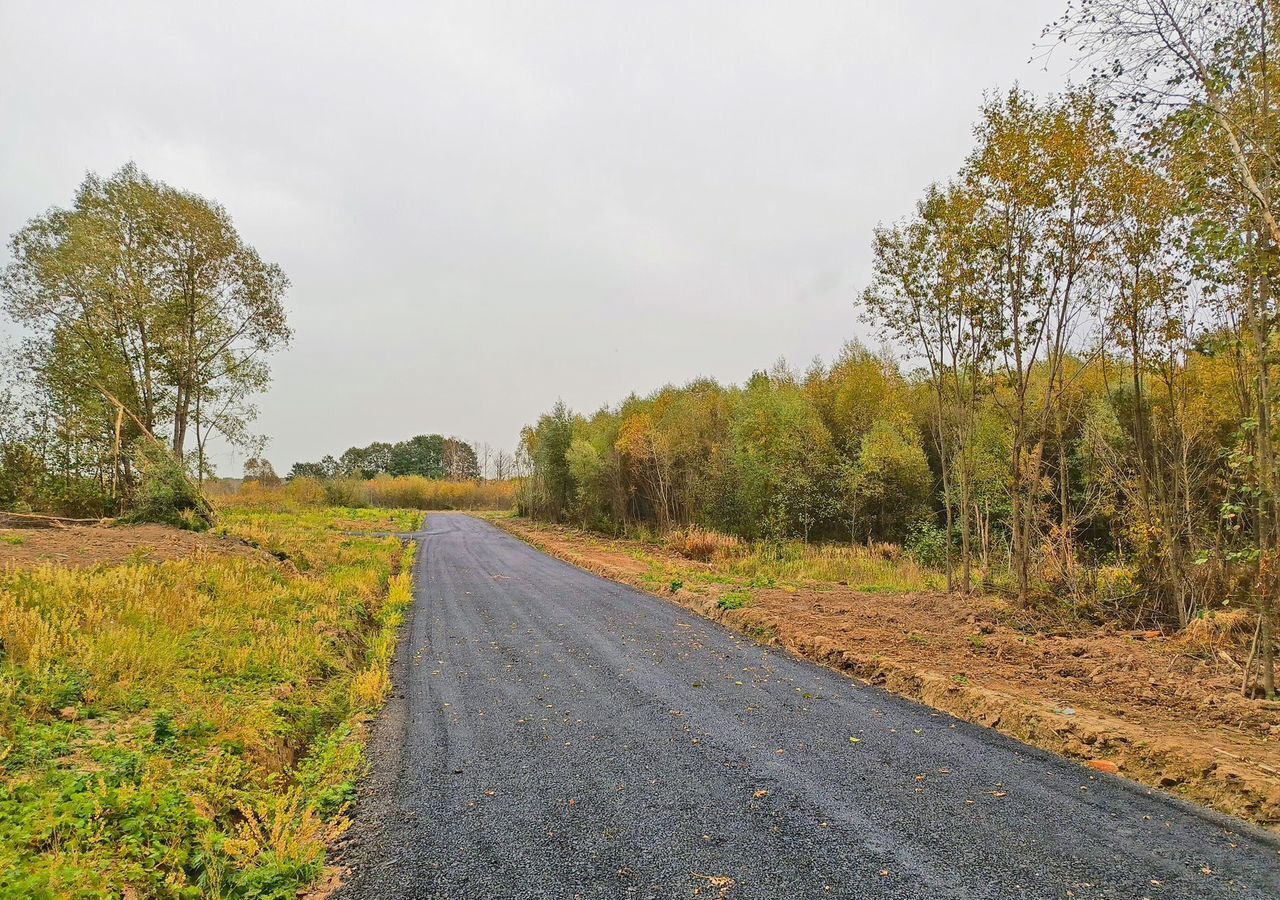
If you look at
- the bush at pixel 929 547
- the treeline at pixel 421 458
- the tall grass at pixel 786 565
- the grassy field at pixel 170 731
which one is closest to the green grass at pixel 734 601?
the tall grass at pixel 786 565

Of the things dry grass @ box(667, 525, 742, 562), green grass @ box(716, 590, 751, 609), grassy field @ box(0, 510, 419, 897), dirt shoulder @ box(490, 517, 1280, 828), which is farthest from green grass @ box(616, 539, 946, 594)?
grassy field @ box(0, 510, 419, 897)

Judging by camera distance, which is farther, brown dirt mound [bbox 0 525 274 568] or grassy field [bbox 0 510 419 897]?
brown dirt mound [bbox 0 525 274 568]

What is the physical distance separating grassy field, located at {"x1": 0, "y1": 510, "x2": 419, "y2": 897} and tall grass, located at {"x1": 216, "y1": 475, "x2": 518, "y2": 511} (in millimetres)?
32050

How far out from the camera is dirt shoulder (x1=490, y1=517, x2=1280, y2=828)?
382 cm

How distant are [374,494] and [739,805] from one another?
66042 millimetres

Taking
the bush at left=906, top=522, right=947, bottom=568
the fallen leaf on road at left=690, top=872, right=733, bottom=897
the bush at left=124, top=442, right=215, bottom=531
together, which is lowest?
the bush at left=906, top=522, right=947, bottom=568

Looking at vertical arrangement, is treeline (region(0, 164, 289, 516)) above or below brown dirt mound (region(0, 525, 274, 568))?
above

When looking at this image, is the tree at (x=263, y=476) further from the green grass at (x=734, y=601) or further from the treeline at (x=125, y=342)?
the green grass at (x=734, y=601)

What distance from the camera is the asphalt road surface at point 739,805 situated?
2.78 meters

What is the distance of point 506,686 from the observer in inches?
234

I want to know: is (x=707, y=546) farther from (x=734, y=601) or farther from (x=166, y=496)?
(x=166, y=496)

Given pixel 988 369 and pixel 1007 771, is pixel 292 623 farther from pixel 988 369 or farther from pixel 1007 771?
pixel 988 369

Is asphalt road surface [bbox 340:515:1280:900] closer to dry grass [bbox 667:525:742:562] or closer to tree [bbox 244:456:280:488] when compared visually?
dry grass [bbox 667:525:742:562]

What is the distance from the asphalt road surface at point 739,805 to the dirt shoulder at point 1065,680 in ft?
1.01
